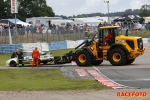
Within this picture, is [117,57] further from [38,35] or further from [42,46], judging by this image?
[38,35]

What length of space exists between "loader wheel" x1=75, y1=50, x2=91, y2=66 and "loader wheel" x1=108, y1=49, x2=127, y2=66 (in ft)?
4.03

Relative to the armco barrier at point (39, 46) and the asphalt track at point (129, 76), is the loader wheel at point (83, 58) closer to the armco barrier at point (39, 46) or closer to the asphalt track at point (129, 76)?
the asphalt track at point (129, 76)

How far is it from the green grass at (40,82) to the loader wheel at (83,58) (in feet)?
9.53

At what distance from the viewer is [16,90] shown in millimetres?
15891

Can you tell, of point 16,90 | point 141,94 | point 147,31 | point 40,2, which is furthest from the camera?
point 40,2

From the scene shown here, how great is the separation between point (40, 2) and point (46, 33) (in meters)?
72.8

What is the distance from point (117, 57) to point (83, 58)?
2.07 metres

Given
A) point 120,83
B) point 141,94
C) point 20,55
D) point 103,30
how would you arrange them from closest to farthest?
point 141,94 < point 120,83 < point 103,30 < point 20,55

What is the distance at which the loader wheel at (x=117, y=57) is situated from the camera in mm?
24859

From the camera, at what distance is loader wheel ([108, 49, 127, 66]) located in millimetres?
24859

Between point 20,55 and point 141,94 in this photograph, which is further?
point 20,55

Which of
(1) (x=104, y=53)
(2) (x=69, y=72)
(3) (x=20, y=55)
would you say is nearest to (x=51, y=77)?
(2) (x=69, y=72)

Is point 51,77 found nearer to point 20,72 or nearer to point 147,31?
point 20,72

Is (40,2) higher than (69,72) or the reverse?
higher
